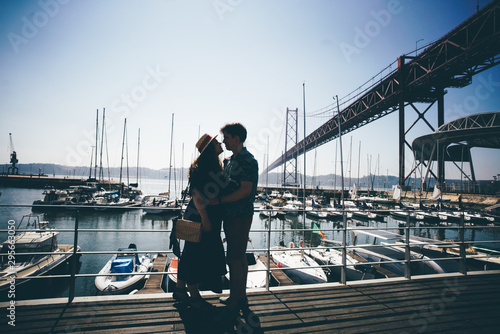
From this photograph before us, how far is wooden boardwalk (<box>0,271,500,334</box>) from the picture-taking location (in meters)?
1.89

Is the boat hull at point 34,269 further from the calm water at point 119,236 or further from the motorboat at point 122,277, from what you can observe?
the motorboat at point 122,277

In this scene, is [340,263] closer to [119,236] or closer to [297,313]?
[297,313]

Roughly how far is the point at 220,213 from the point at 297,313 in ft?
4.10

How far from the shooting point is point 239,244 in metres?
1.98

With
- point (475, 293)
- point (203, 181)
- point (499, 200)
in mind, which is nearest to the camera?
point (203, 181)

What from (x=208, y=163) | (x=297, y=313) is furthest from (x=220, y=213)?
(x=297, y=313)

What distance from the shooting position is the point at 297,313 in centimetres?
220

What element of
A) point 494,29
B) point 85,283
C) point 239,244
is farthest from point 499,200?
point 85,283

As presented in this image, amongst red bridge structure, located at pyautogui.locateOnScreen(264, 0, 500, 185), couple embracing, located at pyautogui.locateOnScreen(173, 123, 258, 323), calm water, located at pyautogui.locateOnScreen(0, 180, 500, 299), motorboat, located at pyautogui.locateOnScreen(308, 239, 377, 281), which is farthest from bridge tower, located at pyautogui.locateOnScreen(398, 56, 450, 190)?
couple embracing, located at pyautogui.locateOnScreen(173, 123, 258, 323)

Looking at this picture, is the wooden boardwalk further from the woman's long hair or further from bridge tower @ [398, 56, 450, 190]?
bridge tower @ [398, 56, 450, 190]

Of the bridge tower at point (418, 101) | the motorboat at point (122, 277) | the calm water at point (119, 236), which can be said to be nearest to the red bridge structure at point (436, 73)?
the bridge tower at point (418, 101)

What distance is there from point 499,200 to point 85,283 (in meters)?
33.6

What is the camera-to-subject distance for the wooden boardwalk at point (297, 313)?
74.3 inches

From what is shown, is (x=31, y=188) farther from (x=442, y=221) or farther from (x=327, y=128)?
(x=442, y=221)
